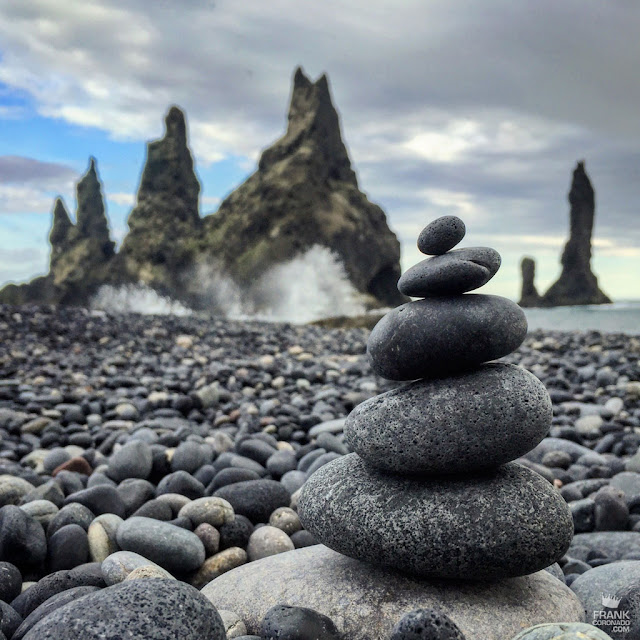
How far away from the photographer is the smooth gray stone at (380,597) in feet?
9.46

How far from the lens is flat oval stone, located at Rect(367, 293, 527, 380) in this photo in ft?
10.2

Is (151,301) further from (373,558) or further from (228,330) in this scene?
(373,558)

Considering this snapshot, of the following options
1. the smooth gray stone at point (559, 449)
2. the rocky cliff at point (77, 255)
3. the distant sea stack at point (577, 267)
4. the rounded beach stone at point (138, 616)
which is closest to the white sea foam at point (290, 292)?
the rocky cliff at point (77, 255)

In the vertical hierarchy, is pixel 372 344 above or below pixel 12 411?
above

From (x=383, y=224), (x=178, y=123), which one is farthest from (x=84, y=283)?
(x=383, y=224)

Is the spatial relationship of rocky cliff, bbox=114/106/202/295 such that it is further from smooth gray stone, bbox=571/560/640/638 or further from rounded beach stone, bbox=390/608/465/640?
rounded beach stone, bbox=390/608/465/640

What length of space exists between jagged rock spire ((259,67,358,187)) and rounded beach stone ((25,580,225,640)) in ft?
161

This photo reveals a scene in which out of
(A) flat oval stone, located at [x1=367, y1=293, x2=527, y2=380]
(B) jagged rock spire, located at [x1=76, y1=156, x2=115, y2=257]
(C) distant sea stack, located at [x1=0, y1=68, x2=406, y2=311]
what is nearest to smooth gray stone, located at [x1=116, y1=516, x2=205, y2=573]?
(A) flat oval stone, located at [x1=367, y1=293, x2=527, y2=380]

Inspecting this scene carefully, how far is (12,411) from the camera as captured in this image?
27.1 ft

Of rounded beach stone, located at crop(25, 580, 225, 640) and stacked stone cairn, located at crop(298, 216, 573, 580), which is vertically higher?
stacked stone cairn, located at crop(298, 216, 573, 580)

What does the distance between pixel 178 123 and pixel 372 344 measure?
2686 inches

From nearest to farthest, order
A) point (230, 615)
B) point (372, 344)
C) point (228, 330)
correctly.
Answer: point (230, 615), point (372, 344), point (228, 330)

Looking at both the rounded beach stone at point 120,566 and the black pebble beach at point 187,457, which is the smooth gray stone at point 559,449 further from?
the rounded beach stone at point 120,566

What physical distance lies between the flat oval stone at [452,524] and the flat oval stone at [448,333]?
2.01 ft
